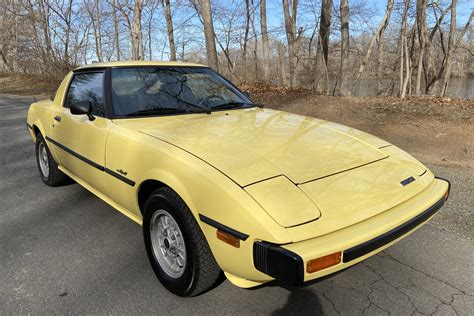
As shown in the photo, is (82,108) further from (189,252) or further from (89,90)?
(189,252)

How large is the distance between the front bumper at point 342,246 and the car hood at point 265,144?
0.39 meters

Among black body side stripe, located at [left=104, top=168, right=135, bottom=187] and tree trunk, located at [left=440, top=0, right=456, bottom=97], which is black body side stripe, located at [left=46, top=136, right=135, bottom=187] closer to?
black body side stripe, located at [left=104, top=168, right=135, bottom=187]

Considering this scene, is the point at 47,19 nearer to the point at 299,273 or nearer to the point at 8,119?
the point at 8,119

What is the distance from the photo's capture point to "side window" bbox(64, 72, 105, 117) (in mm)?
3235

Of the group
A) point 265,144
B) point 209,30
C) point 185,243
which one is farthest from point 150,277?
point 209,30

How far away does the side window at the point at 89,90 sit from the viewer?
127 inches

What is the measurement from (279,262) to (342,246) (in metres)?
0.34

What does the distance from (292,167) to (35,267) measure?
6.85 ft

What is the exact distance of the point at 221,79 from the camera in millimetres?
4035

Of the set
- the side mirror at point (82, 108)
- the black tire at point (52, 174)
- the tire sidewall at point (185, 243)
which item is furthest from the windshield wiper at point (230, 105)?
the black tire at point (52, 174)

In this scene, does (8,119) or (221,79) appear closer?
(221,79)

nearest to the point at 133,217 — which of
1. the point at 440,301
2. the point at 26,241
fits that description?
the point at 26,241

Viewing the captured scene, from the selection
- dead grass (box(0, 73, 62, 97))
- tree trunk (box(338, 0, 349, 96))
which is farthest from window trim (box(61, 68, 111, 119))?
dead grass (box(0, 73, 62, 97))

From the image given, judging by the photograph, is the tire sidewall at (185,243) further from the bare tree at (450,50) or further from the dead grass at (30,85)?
the dead grass at (30,85)
